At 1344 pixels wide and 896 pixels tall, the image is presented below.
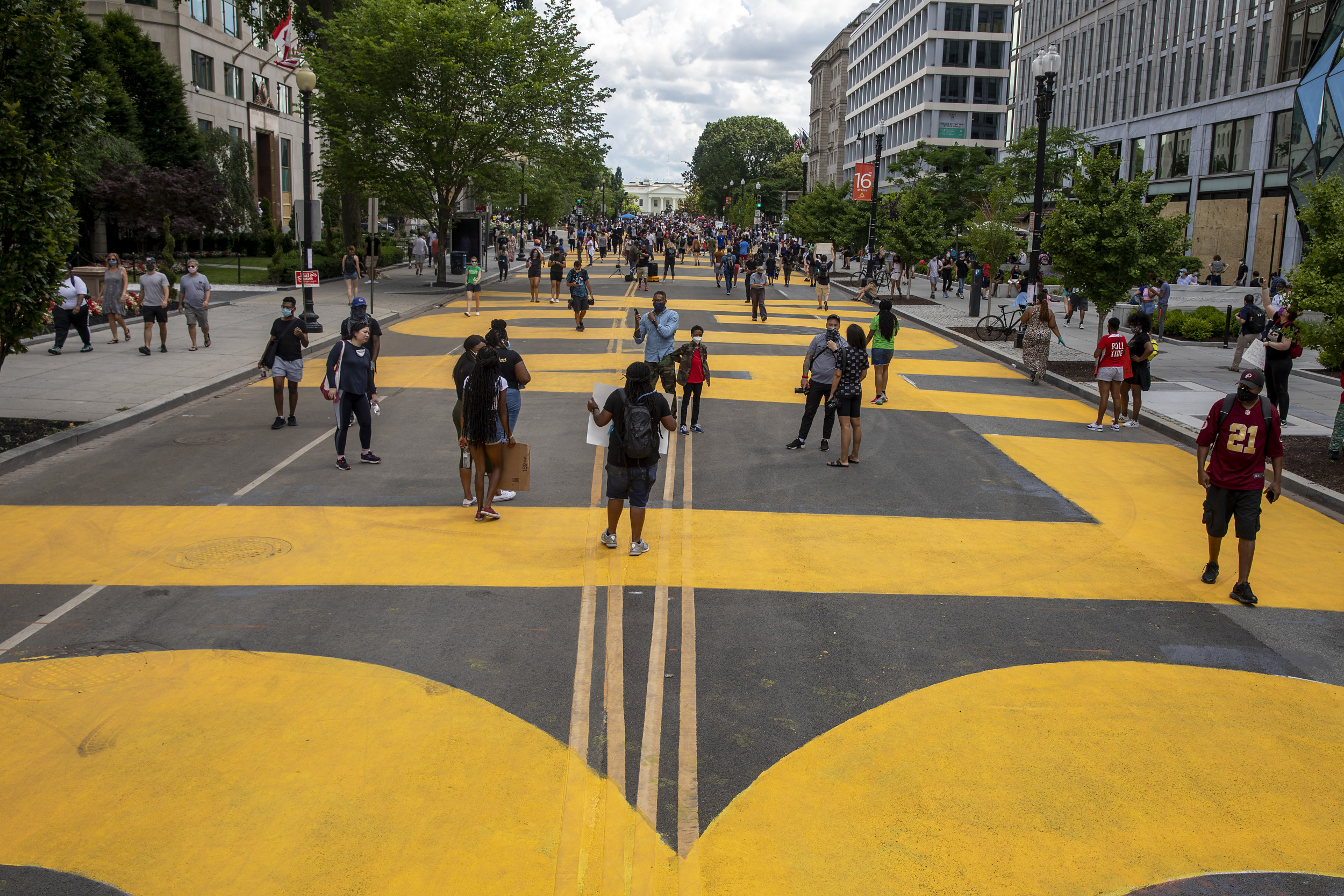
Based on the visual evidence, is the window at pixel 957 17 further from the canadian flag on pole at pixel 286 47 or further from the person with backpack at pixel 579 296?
the person with backpack at pixel 579 296

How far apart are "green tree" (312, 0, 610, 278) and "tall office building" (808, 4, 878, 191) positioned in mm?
93497

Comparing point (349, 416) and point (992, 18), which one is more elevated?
point (992, 18)

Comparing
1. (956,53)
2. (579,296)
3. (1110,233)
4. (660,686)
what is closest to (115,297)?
(579,296)

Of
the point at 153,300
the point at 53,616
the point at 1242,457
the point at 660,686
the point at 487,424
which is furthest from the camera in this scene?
the point at 153,300

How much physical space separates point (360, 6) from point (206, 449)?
2979cm

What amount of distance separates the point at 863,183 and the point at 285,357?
3805 centimetres

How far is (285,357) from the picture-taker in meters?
14.4

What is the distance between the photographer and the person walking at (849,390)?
43.0 ft

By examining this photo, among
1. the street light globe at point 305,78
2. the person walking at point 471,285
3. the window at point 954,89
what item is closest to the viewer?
the street light globe at point 305,78

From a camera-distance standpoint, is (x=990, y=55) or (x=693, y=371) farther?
(x=990, y=55)

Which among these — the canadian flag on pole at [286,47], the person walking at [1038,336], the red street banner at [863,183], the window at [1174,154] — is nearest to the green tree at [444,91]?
the canadian flag on pole at [286,47]

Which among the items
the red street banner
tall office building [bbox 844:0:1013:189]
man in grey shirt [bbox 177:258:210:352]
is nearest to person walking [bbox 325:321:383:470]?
man in grey shirt [bbox 177:258:210:352]

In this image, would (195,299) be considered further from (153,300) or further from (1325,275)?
(1325,275)

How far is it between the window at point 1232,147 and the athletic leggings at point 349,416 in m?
51.6
